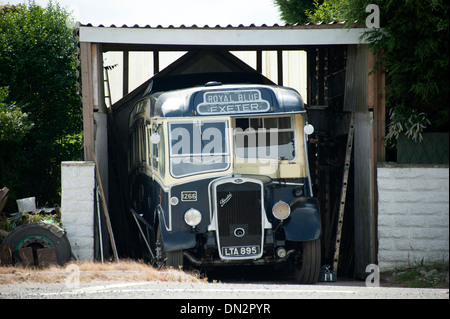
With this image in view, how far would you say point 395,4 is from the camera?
11320mm

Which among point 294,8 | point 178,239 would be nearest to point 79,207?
point 178,239

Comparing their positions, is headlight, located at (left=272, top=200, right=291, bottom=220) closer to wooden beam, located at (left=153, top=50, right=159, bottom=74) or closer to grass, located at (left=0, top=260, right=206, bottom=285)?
grass, located at (left=0, top=260, right=206, bottom=285)

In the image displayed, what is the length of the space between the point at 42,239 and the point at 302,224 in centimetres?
440

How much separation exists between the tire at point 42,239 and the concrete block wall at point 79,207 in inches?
15.4

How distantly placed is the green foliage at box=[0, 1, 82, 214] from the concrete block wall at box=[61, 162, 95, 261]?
4.63 metres

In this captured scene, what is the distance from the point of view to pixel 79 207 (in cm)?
1203

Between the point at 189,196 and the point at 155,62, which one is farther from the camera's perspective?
the point at 155,62

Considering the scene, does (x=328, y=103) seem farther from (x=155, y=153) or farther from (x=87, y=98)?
(x=87, y=98)

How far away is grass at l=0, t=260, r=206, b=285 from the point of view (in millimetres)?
9875

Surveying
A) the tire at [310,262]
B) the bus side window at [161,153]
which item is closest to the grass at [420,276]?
the tire at [310,262]

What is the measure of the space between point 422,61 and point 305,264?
12.7ft

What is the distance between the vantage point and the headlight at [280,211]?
11.1 metres

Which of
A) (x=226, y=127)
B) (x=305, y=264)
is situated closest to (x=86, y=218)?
(x=226, y=127)
